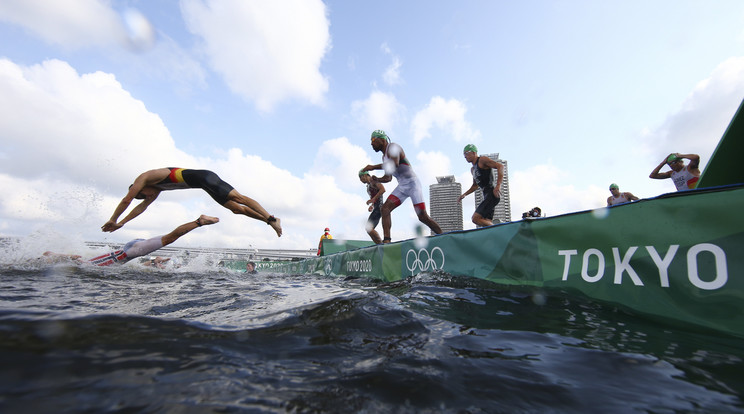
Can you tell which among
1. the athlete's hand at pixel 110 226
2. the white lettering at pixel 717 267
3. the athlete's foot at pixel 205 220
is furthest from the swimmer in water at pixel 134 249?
the white lettering at pixel 717 267

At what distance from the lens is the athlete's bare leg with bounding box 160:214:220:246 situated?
4.71m

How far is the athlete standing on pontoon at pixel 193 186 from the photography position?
417cm

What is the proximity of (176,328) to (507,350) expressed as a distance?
1255 millimetres

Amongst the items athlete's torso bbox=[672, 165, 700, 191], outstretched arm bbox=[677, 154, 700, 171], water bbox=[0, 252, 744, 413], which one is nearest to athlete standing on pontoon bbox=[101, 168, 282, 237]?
water bbox=[0, 252, 744, 413]

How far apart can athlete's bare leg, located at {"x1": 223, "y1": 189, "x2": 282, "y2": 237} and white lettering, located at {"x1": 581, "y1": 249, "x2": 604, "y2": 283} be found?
3.69 m

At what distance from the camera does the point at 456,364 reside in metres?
0.99

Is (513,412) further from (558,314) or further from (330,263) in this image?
(330,263)

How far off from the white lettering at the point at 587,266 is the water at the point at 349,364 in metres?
0.45

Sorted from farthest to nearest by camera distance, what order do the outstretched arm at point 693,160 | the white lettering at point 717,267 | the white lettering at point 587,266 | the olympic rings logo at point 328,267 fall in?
the olympic rings logo at point 328,267
the outstretched arm at point 693,160
the white lettering at point 587,266
the white lettering at point 717,267

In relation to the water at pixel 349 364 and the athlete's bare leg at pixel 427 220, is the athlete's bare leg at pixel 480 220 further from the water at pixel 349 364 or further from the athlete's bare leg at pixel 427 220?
the water at pixel 349 364

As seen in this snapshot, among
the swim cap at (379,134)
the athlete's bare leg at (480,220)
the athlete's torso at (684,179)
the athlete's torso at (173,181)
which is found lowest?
the athlete's bare leg at (480,220)

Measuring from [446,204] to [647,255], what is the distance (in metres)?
21.9

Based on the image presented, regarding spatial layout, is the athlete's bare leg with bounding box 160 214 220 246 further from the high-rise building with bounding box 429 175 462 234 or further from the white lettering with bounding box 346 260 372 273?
the high-rise building with bounding box 429 175 462 234

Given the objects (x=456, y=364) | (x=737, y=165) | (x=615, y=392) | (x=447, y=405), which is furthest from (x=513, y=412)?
(x=737, y=165)
